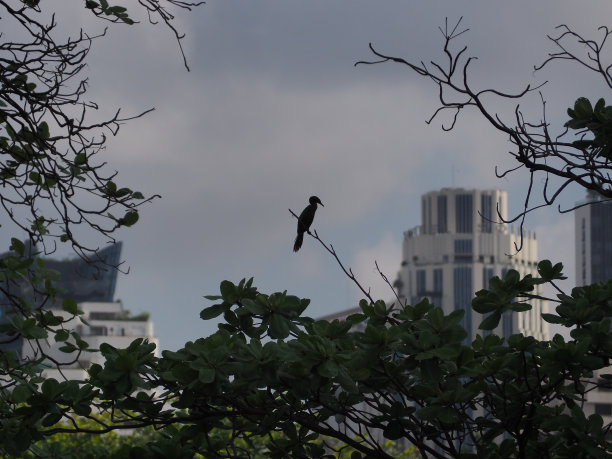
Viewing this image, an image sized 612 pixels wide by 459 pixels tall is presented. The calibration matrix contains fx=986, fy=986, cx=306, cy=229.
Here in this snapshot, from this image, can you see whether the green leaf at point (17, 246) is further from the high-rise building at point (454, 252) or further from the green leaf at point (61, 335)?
the high-rise building at point (454, 252)

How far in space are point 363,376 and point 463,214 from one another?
175 meters

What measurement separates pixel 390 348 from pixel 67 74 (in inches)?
145

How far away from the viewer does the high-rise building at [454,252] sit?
561 ft

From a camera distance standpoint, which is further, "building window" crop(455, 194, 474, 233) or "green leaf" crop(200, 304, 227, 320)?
"building window" crop(455, 194, 474, 233)

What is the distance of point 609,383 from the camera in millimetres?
5129

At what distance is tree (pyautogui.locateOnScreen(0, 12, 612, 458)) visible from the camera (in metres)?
4.54

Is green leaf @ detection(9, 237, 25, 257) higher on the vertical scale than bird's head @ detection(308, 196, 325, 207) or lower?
lower

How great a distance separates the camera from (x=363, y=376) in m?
4.60

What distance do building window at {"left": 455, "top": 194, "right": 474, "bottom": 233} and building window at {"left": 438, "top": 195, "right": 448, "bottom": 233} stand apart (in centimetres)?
217

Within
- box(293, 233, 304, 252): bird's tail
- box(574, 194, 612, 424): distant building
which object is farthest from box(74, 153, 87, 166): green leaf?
box(574, 194, 612, 424): distant building

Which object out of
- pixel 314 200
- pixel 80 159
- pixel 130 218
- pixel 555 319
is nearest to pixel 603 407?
pixel 314 200

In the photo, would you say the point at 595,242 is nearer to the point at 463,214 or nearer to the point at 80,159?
the point at 463,214

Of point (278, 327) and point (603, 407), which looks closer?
point (278, 327)

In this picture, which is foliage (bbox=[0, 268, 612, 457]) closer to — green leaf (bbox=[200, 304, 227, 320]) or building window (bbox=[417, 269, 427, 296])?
green leaf (bbox=[200, 304, 227, 320])
